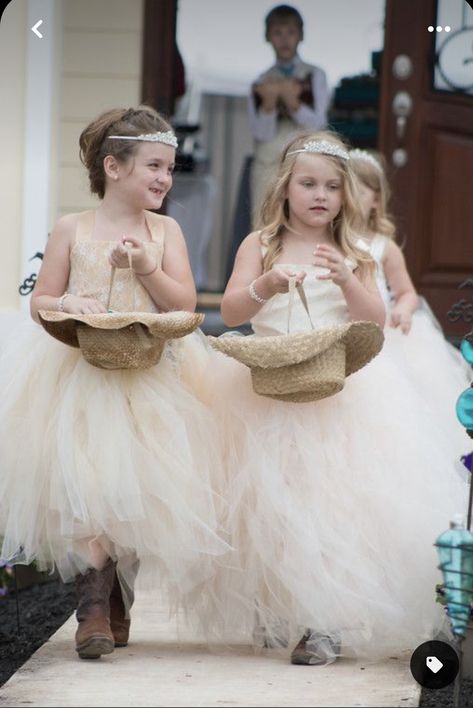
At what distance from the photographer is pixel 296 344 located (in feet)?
11.9

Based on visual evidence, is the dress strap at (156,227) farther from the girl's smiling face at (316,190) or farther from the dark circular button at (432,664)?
the dark circular button at (432,664)

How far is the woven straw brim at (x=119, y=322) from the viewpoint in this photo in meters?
3.66

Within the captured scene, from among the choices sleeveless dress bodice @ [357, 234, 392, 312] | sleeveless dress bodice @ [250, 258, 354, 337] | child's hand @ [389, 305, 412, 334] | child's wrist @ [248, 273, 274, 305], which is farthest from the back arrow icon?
child's wrist @ [248, 273, 274, 305]

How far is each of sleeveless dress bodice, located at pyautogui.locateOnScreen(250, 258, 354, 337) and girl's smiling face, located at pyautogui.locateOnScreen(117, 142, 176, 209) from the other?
44cm

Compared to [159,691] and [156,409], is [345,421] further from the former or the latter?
[159,691]

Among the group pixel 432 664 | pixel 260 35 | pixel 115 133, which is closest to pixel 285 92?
pixel 260 35

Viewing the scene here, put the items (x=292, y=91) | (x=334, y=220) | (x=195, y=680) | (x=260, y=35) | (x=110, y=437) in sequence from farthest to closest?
(x=260, y=35) → (x=292, y=91) → (x=334, y=220) → (x=110, y=437) → (x=195, y=680)

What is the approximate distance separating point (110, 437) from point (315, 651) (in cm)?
83

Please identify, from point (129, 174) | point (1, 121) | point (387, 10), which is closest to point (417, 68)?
point (387, 10)

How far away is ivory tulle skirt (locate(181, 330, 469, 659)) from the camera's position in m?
3.72

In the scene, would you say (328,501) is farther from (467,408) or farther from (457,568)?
(457,568)

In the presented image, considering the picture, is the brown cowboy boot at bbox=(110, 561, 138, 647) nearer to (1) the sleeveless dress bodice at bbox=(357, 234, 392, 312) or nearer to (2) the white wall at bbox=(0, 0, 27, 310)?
(1) the sleeveless dress bodice at bbox=(357, 234, 392, 312)

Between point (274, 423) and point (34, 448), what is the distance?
700 mm

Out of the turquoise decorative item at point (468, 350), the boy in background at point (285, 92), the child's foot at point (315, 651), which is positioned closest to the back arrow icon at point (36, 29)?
the boy in background at point (285, 92)
